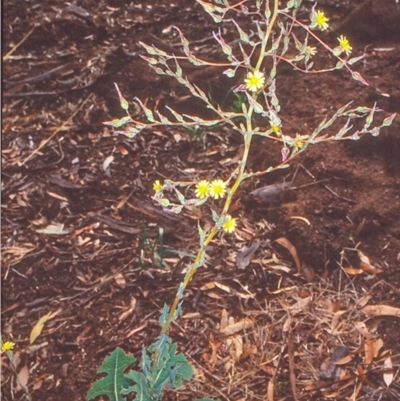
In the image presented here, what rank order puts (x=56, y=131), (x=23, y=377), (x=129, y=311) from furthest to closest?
(x=56, y=131) → (x=129, y=311) → (x=23, y=377)

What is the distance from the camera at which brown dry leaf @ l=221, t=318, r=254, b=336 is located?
2.05 m

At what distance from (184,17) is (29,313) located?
1.31 metres

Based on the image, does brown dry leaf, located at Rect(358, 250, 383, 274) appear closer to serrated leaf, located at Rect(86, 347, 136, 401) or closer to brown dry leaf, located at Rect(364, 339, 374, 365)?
brown dry leaf, located at Rect(364, 339, 374, 365)

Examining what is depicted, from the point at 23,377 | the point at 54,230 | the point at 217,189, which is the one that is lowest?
the point at 23,377

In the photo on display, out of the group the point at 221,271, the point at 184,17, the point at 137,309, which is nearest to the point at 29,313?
the point at 137,309

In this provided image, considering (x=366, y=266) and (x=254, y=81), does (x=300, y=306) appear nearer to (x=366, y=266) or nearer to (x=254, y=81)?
(x=366, y=266)

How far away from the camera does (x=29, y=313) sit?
7.06 feet

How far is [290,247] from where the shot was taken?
7.21 ft

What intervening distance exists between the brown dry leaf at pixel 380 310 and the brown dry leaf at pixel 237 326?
1.01ft

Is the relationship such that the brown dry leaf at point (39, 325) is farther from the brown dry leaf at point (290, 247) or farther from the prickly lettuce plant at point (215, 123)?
the brown dry leaf at point (290, 247)

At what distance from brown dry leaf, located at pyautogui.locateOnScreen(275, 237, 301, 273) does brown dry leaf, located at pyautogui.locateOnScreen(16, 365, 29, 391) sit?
0.79 metres

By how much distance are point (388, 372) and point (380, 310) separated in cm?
18

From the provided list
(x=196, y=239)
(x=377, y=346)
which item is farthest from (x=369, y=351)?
(x=196, y=239)

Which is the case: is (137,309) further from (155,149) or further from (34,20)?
(34,20)
